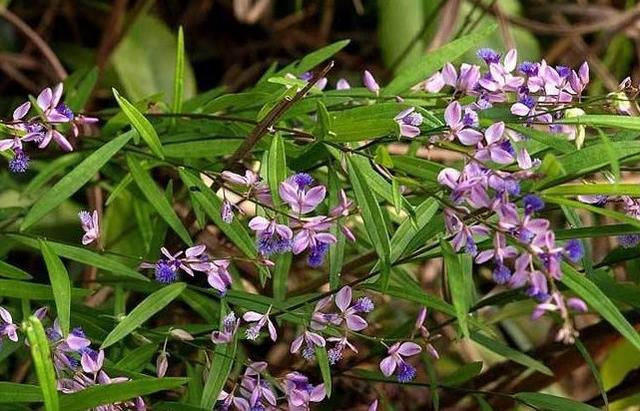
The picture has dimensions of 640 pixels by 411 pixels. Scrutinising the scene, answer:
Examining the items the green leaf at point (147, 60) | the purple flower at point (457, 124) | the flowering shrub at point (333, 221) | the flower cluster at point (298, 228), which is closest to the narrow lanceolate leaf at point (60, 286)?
the flowering shrub at point (333, 221)

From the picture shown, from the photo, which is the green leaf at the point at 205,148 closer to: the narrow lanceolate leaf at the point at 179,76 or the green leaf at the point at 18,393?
the narrow lanceolate leaf at the point at 179,76

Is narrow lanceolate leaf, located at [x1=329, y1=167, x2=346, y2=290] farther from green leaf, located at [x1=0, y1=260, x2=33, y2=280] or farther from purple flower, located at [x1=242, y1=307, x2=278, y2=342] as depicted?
green leaf, located at [x1=0, y1=260, x2=33, y2=280]

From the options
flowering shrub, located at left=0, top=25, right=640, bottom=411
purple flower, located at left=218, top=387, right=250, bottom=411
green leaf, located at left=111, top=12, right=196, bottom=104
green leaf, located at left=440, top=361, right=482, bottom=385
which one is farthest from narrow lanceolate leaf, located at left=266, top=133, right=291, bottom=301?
green leaf, located at left=111, top=12, right=196, bottom=104

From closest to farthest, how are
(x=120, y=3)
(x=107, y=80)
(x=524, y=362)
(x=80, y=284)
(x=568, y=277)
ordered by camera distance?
(x=568, y=277)
(x=524, y=362)
(x=80, y=284)
(x=120, y=3)
(x=107, y=80)

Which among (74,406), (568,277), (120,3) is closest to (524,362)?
(568,277)

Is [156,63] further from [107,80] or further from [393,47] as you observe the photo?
Result: [393,47]
